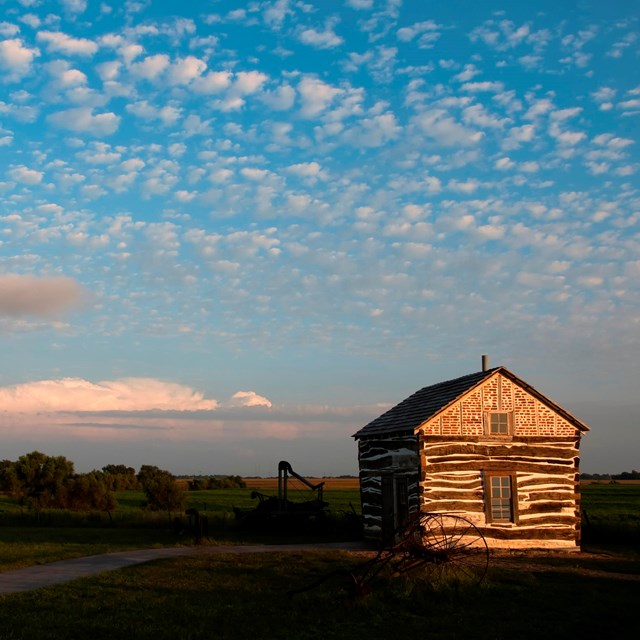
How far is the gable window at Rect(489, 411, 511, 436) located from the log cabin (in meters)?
0.03

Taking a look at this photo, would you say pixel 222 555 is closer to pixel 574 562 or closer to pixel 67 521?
pixel 574 562

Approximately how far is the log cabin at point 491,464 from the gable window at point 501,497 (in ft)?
0.10

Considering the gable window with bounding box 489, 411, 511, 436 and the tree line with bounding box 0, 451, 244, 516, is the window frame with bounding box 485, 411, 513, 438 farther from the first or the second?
the tree line with bounding box 0, 451, 244, 516

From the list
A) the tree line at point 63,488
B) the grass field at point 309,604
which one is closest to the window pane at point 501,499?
the grass field at point 309,604

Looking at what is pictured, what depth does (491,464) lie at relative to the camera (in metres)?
24.4

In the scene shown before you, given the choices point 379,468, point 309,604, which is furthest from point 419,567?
point 379,468

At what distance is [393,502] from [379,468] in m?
1.48

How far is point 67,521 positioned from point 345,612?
28.0 metres

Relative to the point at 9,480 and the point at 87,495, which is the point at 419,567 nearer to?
the point at 87,495

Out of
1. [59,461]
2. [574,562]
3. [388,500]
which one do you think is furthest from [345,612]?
[59,461]

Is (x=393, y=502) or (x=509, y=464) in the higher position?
(x=509, y=464)

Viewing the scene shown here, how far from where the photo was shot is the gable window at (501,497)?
79.3 ft

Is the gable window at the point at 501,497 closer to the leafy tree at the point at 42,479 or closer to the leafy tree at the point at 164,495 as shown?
the leafy tree at the point at 164,495

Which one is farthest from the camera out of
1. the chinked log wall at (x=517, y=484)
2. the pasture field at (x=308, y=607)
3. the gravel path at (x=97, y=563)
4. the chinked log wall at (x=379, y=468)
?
the chinked log wall at (x=379, y=468)
